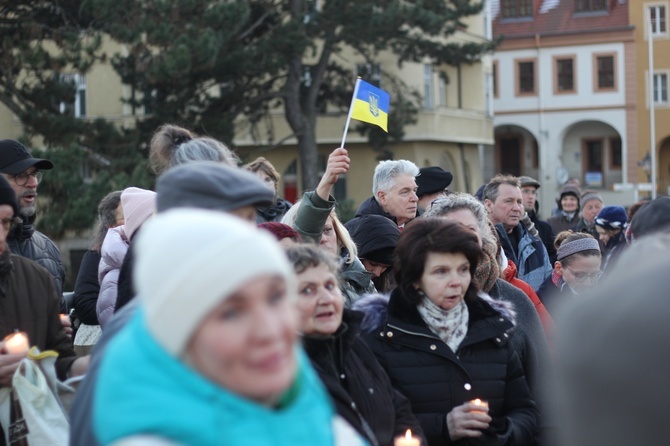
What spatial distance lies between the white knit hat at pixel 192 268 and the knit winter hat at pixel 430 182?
20.4 feet

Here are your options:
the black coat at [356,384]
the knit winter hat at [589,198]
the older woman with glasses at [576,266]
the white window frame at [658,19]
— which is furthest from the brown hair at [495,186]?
the white window frame at [658,19]

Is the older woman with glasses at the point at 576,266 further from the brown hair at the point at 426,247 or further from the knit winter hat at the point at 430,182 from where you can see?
the brown hair at the point at 426,247

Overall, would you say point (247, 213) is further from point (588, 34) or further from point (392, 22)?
point (588, 34)

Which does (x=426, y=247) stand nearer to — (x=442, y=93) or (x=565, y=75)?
(x=442, y=93)

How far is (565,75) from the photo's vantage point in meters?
59.3

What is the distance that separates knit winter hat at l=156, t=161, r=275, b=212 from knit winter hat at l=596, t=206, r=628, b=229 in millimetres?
8739

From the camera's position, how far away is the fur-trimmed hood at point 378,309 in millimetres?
4730

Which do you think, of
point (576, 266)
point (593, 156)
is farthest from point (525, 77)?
point (576, 266)

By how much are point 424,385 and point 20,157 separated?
9.27ft

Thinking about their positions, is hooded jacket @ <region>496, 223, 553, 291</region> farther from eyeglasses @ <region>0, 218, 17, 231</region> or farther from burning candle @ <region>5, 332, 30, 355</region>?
burning candle @ <region>5, 332, 30, 355</region>

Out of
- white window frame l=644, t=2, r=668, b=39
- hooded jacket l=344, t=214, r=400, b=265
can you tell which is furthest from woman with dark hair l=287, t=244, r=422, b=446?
white window frame l=644, t=2, r=668, b=39

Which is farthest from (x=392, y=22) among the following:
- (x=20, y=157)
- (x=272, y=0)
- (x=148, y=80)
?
(x=20, y=157)

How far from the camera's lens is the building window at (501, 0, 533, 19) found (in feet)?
199

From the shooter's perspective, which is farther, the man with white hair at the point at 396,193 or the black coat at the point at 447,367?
the man with white hair at the point at 396,193
